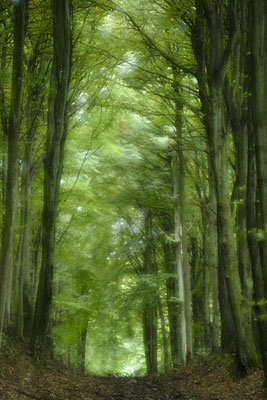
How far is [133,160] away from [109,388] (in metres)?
9.03

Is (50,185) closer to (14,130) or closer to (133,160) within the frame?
(14,130)

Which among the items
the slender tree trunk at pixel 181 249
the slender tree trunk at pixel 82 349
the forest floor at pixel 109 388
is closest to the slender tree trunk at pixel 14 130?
the forest floor at pixel 109 388

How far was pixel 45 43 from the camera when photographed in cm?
1116

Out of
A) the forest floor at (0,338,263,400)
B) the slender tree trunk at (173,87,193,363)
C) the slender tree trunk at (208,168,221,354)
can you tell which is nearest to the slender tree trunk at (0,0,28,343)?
the forest floor at (0,338,263,400)

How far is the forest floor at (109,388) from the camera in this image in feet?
21.7

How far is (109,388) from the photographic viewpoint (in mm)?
9789

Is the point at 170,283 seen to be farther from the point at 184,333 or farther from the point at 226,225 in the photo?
the point at 226,225

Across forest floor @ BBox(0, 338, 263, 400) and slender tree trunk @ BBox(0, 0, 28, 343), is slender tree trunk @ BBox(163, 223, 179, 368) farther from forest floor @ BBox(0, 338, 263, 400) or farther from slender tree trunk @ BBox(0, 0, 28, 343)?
slender tree trunk @ BBox(0, 0, 28, 343)

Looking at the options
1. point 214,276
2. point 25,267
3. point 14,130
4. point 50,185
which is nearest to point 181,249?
point 214,276

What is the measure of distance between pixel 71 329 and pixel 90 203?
196 inches

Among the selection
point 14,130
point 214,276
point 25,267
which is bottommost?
point 214,276

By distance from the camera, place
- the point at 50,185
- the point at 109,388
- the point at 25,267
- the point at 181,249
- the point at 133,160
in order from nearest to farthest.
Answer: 1. the point at 109,388
2. the point at 50,185
3. the point at 25,267
4. the point at 181,249
5. the point at 133,160

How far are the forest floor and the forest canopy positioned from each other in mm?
542

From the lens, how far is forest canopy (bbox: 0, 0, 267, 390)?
7219 mm
